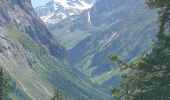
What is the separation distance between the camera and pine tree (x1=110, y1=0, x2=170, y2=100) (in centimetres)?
2848

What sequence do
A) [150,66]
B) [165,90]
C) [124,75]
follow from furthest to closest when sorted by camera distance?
[124,75]
[150,66]
[165,90]

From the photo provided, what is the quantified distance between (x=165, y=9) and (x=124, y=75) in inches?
198

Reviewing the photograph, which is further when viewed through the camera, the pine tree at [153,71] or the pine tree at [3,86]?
the pine tree at [3,86]

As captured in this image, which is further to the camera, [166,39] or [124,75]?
[124,75]

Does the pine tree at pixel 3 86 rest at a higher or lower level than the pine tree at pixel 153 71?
lower

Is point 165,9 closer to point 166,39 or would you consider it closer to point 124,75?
point 166,39

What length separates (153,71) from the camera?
29594 mm

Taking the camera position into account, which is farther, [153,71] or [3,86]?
[3,86]

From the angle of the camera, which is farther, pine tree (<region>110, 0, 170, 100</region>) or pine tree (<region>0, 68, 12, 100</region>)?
pine tree (<region>0, 68, 12, 100</region>)

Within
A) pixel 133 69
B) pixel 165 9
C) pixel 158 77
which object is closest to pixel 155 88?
pixel 158 77

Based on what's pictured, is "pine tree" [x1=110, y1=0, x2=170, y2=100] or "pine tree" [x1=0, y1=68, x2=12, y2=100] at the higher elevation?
"pine tree" [x1=110, y1=0, x2=170, y2=100]

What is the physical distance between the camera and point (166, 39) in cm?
2977

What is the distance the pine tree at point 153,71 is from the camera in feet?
93.5

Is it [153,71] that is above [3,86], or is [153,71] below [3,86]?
above
